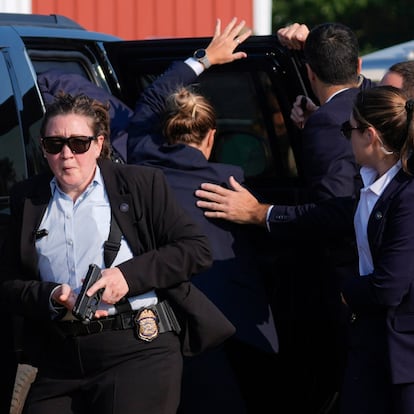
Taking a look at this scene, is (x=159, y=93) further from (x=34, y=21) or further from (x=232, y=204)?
(x=34, y=21)

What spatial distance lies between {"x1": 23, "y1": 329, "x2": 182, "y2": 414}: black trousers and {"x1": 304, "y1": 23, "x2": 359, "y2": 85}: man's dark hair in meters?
1.41

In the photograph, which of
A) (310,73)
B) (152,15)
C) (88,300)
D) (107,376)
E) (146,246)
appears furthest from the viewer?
(152,15)

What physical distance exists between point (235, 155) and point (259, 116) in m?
0.36

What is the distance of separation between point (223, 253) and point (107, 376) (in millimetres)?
902

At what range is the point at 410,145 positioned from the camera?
375cm

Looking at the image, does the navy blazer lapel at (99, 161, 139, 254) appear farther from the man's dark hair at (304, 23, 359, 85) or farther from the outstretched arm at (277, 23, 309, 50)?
the outstretched arm at (277, 23, 309, 50)

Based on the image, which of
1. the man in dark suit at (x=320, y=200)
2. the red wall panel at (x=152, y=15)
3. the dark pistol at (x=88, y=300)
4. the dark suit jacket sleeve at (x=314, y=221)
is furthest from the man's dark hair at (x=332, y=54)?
the red wall panel at (x=152, y=15)

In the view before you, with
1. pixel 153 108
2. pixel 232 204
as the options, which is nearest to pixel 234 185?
pixel 232 204

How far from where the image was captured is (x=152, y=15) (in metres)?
13.8

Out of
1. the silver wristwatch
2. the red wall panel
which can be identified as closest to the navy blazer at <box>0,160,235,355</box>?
the silver wristwatch

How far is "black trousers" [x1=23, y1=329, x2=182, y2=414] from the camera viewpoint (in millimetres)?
3498

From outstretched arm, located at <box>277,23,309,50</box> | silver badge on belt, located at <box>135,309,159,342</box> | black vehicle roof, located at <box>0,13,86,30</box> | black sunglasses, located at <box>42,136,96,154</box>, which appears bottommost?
silver badge on belt, located at <box>135,309,159,342</box>

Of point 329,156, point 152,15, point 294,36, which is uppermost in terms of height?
point 294,36

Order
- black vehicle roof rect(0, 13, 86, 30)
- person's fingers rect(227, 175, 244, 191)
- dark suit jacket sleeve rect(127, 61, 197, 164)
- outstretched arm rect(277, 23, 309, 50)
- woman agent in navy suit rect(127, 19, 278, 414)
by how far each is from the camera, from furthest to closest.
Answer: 1. black vehicle roof rect(0, 13, 86, 30)
2. outstretched arm rect(277, 23, 309, 50)
3. dark suit jacket sleeve rect(127, 61, 197, 164)
4. person's fingers rect(227, 175, 244, 191)
5. woman agent in navy suit rect(127, 19, 278, 414)
